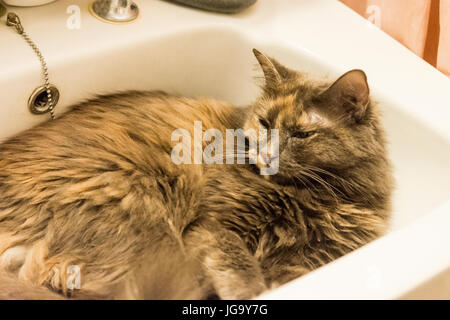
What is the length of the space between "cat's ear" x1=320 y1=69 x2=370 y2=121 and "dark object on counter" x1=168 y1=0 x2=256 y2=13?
0.60 m

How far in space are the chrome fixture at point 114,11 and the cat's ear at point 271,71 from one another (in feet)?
1.61

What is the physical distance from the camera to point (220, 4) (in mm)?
1451

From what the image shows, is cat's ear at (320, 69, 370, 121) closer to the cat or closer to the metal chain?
the cat

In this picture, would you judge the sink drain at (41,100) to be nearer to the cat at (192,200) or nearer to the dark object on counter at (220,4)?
the cat at (192,200)

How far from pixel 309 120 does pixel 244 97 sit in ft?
1.83

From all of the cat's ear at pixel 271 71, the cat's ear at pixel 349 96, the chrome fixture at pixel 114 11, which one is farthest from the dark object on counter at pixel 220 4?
the cat's ear at pixel 349 96

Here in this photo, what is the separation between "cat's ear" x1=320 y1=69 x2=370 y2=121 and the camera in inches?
37.0

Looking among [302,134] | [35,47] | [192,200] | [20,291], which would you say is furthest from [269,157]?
[35,47]

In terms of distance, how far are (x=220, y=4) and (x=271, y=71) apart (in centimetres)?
46

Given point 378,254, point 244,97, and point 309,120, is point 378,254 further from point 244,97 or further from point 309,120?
point 244,97

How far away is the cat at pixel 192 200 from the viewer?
3.18ft
